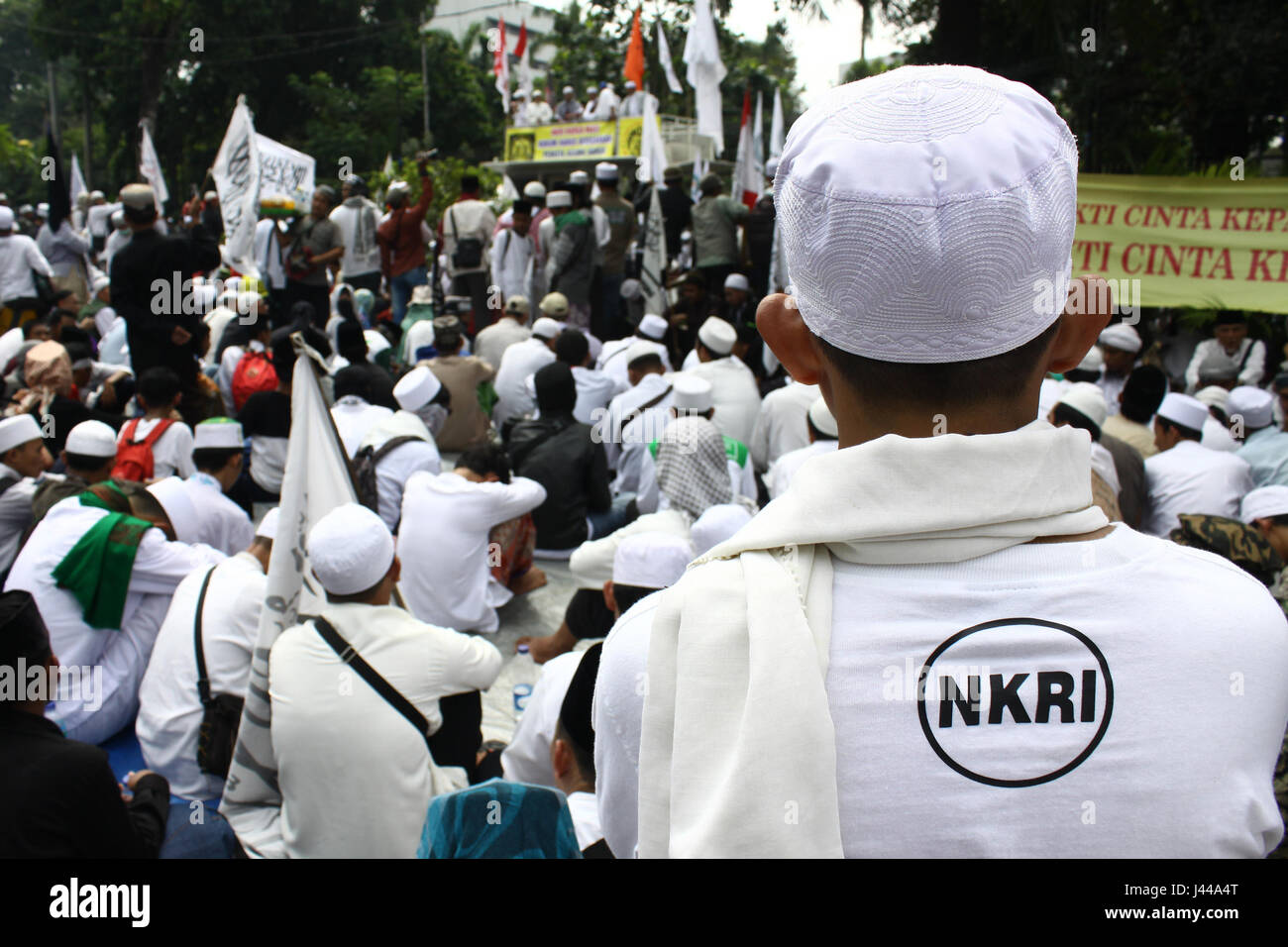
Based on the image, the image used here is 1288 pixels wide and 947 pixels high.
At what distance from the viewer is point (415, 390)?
7.37 meters

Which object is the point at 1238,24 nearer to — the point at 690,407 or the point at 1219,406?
the point at 1219,406

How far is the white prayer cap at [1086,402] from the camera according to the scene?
5.03 meters

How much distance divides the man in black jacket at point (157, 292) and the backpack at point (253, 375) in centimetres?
38

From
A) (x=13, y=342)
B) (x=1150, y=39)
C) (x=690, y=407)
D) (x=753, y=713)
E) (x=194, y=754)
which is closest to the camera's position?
(x=753, y=713)

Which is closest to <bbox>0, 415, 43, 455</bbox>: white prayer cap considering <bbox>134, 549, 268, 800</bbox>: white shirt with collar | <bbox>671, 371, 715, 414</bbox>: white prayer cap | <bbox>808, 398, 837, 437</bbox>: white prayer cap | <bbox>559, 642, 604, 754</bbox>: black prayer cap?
<bbox>134, 549, 268, 800</bbox>: white shirt with collar

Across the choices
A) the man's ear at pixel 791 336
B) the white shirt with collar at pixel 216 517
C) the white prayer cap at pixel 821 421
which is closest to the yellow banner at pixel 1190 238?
the white prayer cap at pixel 821 421

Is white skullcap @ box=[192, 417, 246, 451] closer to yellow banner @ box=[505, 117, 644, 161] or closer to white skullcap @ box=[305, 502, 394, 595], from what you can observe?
white skullcap @ box=[305, 502, 394, 595]

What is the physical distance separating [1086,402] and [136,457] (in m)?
5.06

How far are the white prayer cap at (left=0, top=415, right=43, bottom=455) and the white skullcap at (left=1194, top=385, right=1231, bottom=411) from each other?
23.2ft

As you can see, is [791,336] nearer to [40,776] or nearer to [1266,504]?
[40,776]

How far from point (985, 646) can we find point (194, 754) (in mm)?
3803

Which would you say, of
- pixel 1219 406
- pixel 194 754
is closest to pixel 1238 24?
pixel 1219 406

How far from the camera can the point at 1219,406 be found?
23.5 feet

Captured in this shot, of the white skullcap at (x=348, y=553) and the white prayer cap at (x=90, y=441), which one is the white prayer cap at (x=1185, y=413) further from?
the white prayer cap at (x=90, y=441)
